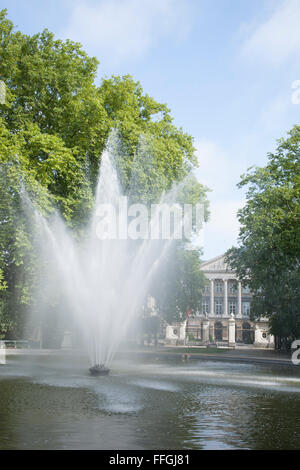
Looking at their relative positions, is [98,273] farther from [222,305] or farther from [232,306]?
[222,305]

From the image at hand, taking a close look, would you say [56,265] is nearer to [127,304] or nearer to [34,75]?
[127,304]

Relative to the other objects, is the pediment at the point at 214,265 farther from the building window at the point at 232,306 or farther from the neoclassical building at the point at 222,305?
the building window at the point at 232,306

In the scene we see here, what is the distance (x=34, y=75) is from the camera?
25875 millimetres

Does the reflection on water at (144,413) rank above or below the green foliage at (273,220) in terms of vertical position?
below

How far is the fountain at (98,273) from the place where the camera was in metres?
20.9

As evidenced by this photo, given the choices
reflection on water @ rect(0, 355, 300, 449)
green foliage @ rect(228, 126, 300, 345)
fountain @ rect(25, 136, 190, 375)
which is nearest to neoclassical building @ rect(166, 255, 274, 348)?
green foliage @ rect(228, 126, 300, 345)

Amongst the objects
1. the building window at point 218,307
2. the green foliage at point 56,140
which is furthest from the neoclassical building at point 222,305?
the green foliage at point 56,140

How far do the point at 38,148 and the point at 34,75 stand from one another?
447 cm

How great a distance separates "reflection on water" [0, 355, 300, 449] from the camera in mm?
8977

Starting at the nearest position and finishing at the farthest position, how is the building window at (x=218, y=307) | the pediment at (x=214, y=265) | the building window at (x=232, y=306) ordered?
1. the building window at (x=232, y=306)
2. the building window at (x=218, y=307)
3. the pediment at (x=214, y=265)

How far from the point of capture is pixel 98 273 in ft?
70.4

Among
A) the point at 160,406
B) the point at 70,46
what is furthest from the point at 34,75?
the point at 160,406

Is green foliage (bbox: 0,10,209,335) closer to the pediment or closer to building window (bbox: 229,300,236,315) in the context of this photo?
the pediment

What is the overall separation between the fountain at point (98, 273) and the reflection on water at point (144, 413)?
2.06 m
